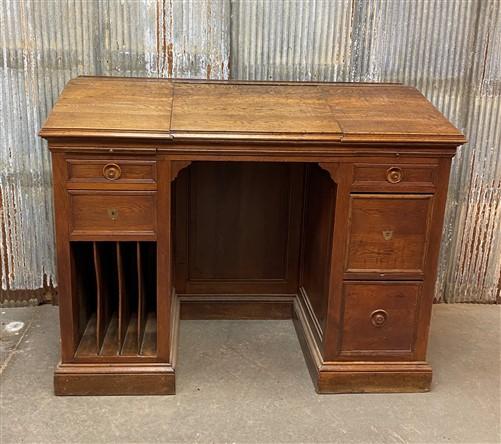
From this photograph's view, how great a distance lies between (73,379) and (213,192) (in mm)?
1087

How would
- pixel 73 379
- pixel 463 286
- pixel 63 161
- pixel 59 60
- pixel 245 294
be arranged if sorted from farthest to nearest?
pixel 463 286 < pixel 245 294 < pixel 59 60 < pixel 73 379 < pixel 63 161

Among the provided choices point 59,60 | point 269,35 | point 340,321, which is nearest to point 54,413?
point 340,321

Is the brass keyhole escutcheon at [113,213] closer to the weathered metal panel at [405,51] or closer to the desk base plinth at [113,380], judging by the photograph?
the desk base plinth at [113,380]

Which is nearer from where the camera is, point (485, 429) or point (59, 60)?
point (485, 429)

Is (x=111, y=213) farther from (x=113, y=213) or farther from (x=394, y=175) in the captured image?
(x=394, y=175)

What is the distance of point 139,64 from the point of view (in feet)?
9.87

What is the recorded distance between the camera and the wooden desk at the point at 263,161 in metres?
2.38

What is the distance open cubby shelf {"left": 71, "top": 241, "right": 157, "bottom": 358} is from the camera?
2574 millimetres

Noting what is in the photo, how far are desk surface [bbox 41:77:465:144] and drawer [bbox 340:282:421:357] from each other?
0.61 metres

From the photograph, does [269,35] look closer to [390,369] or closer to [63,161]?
[63,161]

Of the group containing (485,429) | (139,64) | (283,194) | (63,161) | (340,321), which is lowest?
(485,429)

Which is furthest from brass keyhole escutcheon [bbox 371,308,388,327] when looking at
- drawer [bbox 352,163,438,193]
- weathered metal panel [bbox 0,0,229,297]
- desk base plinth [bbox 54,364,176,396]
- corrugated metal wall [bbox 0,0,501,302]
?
weathered metal panel [bbox 0,0,229,297]

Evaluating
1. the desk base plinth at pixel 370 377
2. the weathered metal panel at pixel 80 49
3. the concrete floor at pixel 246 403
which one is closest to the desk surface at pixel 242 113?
the weathered metal panel at pixel 80 49

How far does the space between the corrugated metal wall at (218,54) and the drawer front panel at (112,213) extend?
0.83m
